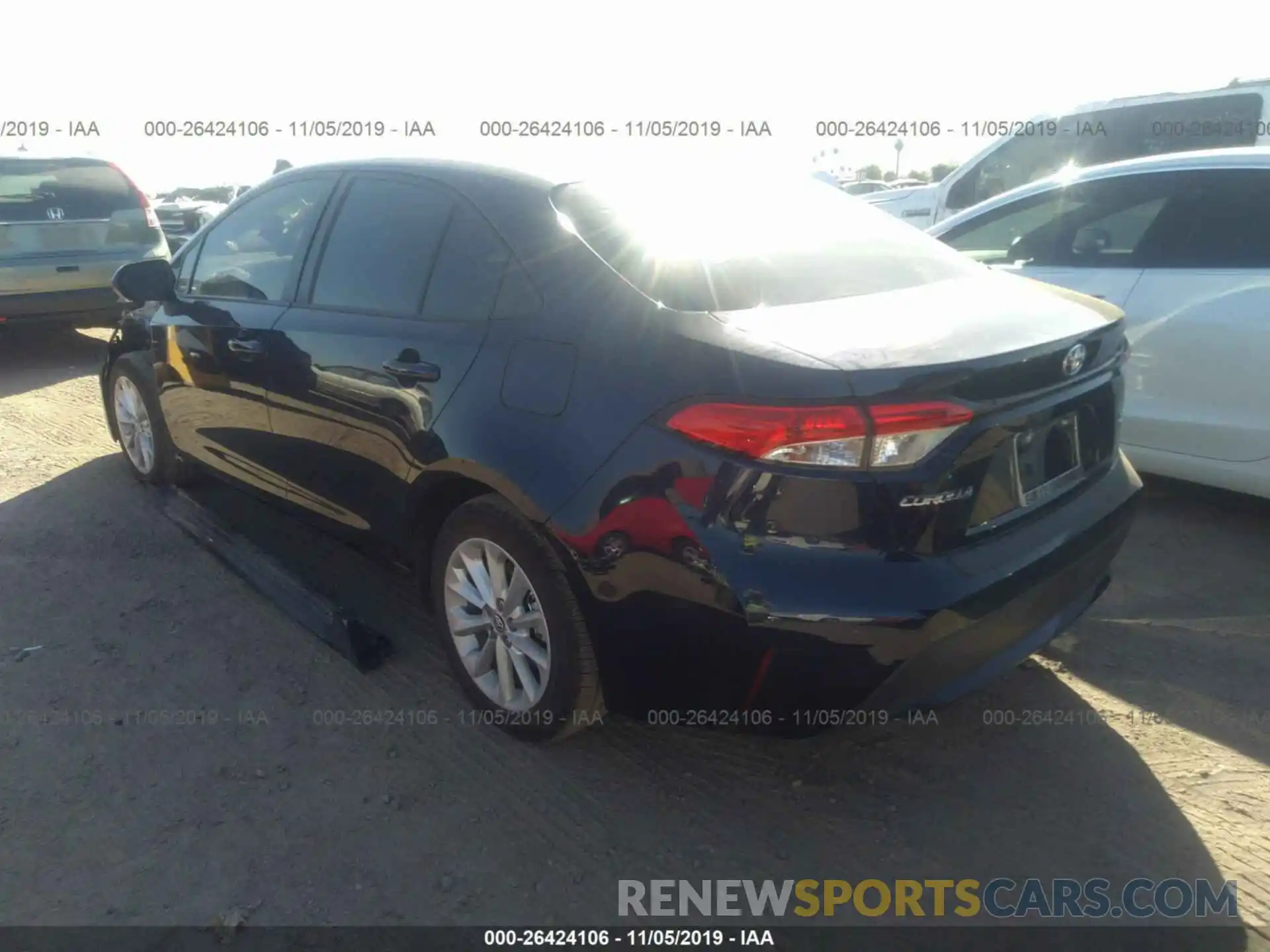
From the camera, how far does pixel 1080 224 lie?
4387 millimetres

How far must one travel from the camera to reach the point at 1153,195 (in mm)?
4125

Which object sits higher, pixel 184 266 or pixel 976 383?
pixel 184 266

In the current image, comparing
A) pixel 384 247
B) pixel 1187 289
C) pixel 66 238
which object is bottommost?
pixel 1187 289

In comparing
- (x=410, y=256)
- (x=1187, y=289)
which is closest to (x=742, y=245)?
(x=410, y=256)

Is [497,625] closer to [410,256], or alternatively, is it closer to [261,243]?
[410,256]

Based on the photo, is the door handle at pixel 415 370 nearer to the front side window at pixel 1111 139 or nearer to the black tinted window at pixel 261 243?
the black tinted window at pixel 261 243

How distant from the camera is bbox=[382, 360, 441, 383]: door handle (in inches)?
103

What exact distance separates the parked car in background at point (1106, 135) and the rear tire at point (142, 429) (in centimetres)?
598

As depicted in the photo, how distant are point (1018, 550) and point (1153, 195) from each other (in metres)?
2.75

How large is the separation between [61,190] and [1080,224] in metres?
7.50

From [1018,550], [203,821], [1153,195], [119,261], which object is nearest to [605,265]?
[1018,550]

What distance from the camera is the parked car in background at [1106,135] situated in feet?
22.9

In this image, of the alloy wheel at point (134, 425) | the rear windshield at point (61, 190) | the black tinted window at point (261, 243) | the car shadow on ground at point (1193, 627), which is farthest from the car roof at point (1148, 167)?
the rear windshield at point (61, 190)

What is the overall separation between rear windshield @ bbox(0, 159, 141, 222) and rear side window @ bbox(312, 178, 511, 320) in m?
5.68
